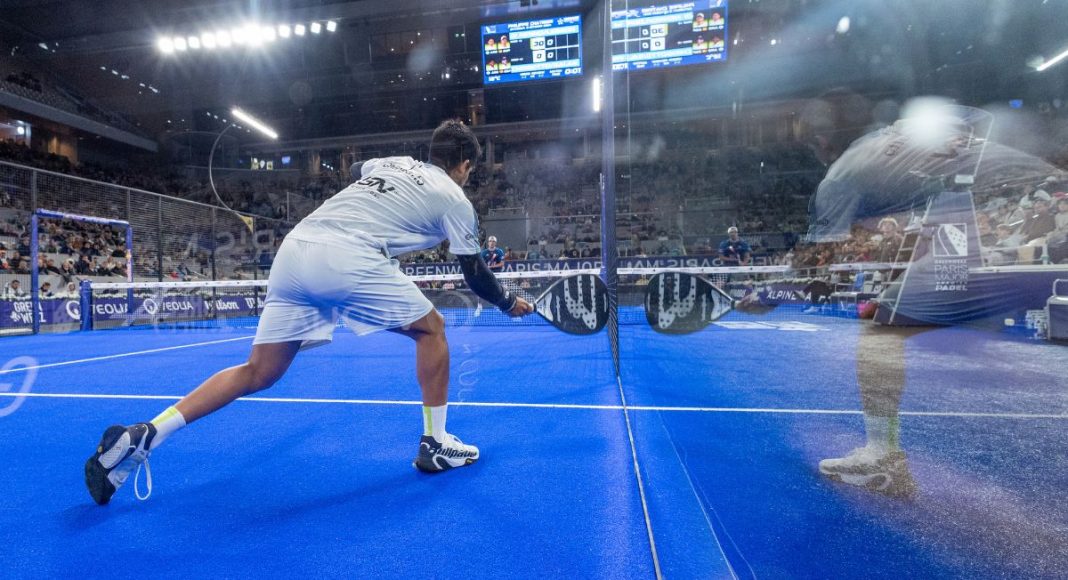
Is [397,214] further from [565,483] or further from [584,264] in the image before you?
[584,264]

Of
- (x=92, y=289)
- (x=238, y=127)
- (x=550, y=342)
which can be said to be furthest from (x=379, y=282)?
(x=238, y=127)

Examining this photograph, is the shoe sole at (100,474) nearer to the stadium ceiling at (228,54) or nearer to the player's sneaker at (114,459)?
the player's sneaker at (114,459)

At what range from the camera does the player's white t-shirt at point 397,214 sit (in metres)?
2.05

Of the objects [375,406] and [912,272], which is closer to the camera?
[375,406]

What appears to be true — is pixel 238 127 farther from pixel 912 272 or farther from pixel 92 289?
pixel 912 272

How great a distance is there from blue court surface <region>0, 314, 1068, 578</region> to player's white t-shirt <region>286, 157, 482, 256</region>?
3.36 feet

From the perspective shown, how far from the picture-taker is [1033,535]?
1401 millimetres

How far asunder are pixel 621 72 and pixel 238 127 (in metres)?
24.7

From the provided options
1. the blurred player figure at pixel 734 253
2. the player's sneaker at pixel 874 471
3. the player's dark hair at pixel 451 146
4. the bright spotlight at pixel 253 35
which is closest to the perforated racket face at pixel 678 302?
the player's sneaker at pixel 874 471

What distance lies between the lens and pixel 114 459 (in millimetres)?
1823

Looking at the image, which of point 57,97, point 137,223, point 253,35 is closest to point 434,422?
point 137,223

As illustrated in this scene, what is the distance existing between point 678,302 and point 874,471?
13.7ft

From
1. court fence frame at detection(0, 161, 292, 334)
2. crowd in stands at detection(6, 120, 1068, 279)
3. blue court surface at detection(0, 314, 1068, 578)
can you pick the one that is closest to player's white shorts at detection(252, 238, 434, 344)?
blue court surface at detection(0, 314, 1068, 578)

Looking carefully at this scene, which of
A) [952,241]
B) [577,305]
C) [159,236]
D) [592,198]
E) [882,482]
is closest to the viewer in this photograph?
[882,482]
